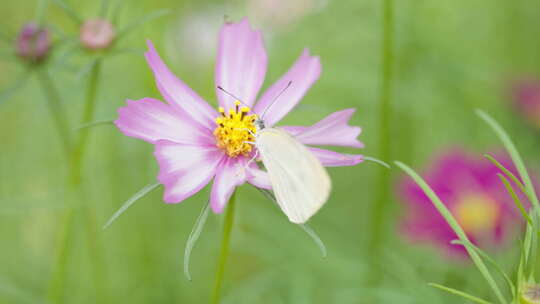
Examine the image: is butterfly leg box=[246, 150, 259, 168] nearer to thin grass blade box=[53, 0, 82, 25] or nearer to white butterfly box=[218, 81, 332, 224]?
white butterfly box=[218, 81, 332, 224]

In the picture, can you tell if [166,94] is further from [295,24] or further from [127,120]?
[295,24]

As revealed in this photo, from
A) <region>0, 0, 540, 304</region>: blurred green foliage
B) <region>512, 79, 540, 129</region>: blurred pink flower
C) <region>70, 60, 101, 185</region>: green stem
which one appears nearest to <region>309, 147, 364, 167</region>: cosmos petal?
<region>70, 60, 101, 185</region>: green stem

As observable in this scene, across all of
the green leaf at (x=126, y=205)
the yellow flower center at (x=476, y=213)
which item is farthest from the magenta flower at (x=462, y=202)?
the green leaf at (x=126, y=205)

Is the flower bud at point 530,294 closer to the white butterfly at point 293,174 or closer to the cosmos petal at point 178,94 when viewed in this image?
the white butterfly at point 293,174

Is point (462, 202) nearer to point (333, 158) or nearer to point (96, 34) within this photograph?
point (333, 158)

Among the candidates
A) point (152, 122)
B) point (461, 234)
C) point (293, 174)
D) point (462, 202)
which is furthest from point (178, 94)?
point (462, 202)
